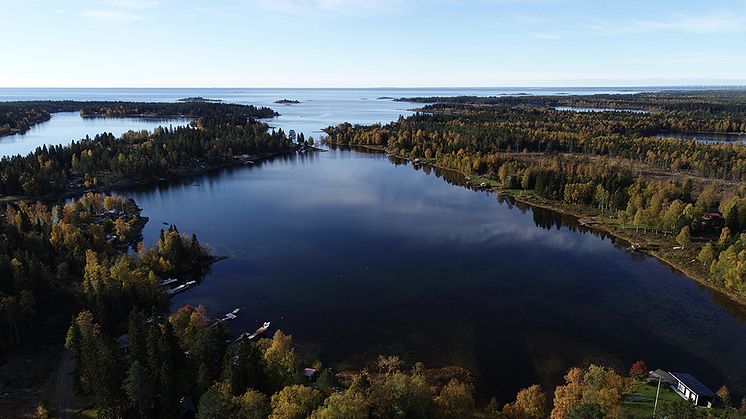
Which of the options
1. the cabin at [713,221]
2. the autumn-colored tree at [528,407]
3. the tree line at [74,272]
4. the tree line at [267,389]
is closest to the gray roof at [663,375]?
the tree line at [267,389]

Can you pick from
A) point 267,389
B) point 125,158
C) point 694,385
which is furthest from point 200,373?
point 125,158

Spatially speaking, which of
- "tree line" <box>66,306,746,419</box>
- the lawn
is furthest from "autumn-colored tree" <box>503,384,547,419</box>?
the lawn

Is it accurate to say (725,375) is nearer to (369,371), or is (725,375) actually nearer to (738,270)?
(738,270)

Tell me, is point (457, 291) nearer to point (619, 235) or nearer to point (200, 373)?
point (200, 373)

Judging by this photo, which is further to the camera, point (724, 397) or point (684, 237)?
point (684, 237)

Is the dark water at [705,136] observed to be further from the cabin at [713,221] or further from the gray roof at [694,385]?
the gray roof at [694,385]

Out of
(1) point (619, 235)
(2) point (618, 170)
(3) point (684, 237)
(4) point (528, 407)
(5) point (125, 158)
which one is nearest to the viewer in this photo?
(4) point (528, 407)

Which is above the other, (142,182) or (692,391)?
(692,391)

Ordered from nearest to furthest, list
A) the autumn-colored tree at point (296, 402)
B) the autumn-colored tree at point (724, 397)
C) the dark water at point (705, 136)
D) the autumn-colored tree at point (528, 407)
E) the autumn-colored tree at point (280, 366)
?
the autumn-colored tree at point (296, 402) → the autumn-colored tree at point (528, 407) → the autumn-colored tree at point (280, 366) → the autumn-colored tree at point (724, 397) → the dark water at point (705, 136)
